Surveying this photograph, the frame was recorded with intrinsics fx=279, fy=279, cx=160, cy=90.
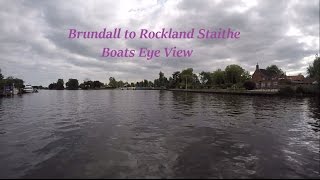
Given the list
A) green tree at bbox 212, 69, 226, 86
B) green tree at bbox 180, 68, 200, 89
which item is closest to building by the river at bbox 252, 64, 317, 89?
green tree at bbox 212, 69, 226, 86

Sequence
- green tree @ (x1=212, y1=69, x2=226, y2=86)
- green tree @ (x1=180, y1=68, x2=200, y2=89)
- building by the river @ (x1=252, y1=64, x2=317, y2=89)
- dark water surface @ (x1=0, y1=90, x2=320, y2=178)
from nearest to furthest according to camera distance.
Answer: dark water surface @ (x1=0, y1=90, x2=320, y2=178) → building by the river @ (x1=252, y1=64, x2=317, y2=89) → green tree @ (x1=212, y1=69, x2=226, y2=86) → green tree @ (x1=180, y1=68, x2=200, y2=89)

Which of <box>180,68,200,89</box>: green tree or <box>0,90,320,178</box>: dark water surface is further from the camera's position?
<box>180,68,200,89</box>: green tree

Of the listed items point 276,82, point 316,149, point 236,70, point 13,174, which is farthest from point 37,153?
point 236,70

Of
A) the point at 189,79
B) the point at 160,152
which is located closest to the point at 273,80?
the point at 189,79

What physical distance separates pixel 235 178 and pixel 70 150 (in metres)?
8.22

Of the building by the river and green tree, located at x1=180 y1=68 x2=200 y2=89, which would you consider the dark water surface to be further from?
green tree, located at x1=180 y1=68 x2=200 y2=89

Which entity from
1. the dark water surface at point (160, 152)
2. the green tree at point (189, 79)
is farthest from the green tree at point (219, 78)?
the dark water surface at point (160, 152)

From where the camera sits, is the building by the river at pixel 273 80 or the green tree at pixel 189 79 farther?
the green tree at pixel 189 79

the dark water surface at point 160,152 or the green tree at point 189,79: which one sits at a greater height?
the green tree at point 189,79

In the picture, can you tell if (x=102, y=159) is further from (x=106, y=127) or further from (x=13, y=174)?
(x=106, y=127)

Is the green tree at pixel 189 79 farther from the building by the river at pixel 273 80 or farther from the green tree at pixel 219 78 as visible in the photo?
the building by the river at pixel 273 80

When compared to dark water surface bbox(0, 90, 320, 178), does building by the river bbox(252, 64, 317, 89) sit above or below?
above

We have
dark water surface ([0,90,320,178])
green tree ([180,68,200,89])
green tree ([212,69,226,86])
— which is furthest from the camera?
green tree ([180,68,200,89])

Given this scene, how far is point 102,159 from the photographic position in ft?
39.7
